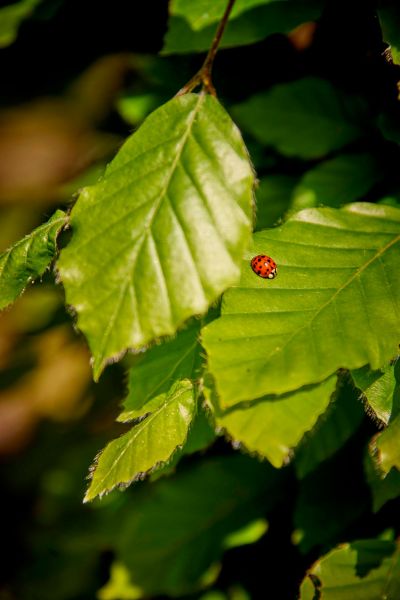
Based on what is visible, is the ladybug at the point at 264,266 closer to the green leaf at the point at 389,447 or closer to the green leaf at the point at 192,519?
the green leaf at the point at 389,447

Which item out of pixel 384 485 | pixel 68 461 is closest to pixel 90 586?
pixel 68 461

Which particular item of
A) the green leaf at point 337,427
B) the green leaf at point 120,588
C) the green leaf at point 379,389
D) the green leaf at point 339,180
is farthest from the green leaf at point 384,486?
the green leaf at point 120,588

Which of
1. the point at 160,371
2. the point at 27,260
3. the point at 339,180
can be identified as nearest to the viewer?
the point at 27,260

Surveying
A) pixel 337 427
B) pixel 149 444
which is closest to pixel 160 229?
pixel 149 444

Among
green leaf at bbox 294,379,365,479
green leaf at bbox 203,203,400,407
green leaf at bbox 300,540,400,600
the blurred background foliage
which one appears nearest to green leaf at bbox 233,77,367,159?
the blurred background foliage

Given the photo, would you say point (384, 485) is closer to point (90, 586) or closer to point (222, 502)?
point (222, 502)

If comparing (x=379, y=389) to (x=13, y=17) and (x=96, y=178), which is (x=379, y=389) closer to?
(x=96, y=178)
